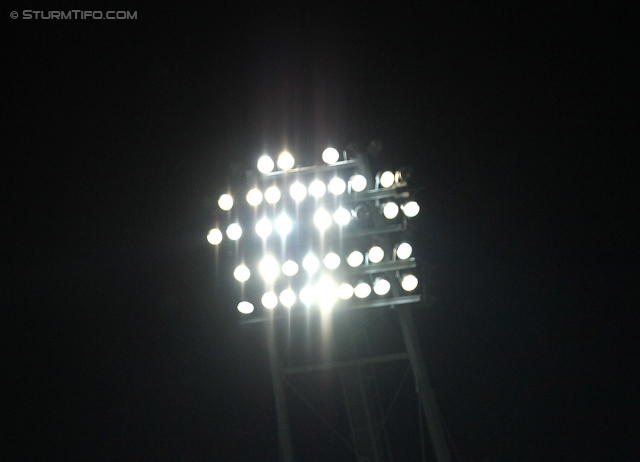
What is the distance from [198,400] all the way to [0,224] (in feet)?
5.70

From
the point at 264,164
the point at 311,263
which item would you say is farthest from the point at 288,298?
the point at 264,164

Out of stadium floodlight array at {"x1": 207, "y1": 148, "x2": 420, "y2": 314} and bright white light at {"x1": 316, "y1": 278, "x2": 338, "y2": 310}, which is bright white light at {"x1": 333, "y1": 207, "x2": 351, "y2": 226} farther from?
bright white light at {"x1": 316, "y1": 278, "x2": 338, "y2": 310}

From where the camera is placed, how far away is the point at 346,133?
14.3 feet

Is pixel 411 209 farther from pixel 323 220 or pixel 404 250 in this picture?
pixel 323 220

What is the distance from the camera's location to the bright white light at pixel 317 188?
3.27 meters

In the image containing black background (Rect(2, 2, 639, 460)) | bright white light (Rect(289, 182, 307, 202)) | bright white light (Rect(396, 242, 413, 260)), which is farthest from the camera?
black background (Rect(2, 2, 639, 460))

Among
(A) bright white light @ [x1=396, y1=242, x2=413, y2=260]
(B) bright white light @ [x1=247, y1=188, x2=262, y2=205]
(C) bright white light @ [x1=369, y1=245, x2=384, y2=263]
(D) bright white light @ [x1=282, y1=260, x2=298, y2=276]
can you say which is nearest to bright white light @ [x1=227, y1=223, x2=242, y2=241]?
(B) bright white light @ [x1=247, y1=188, x2=262, y2=205]

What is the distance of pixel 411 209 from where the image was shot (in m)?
3.20

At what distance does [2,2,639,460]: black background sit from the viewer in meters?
4.09

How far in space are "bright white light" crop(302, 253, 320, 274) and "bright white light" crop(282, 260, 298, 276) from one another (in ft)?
0.16

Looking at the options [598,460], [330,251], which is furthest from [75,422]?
[598,460]

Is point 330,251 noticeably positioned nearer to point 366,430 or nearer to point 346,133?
point 366,430

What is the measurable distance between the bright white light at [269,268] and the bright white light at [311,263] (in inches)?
5.5

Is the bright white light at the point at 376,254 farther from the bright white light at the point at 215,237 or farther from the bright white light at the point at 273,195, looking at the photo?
the bright white light at the point at 215,237
